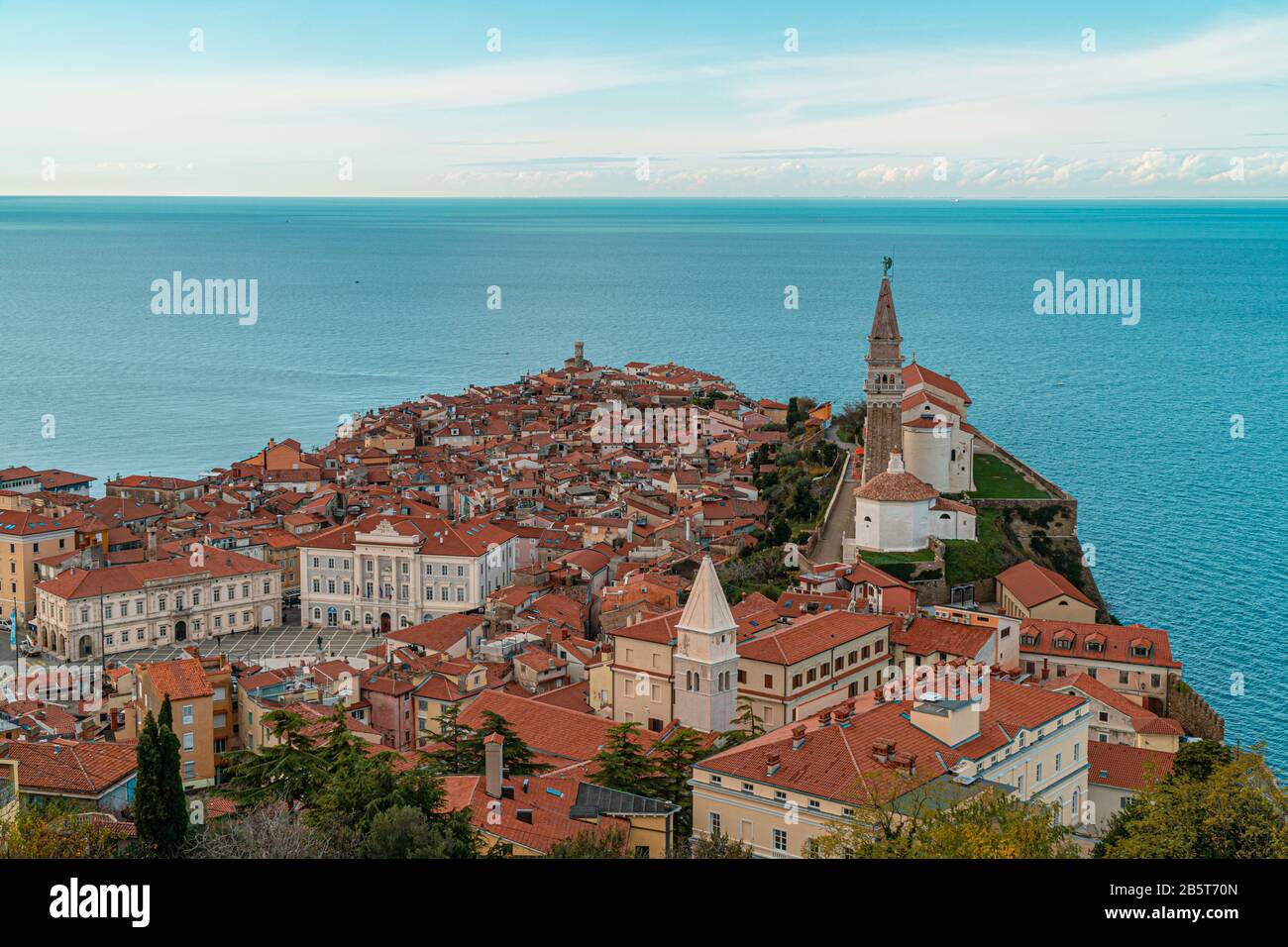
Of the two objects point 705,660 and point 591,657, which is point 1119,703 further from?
point 591,657

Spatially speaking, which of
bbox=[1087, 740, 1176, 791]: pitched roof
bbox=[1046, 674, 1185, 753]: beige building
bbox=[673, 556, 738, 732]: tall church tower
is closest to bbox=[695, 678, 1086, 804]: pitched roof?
bbox=[673, 556, 738, 732]: tall church tower

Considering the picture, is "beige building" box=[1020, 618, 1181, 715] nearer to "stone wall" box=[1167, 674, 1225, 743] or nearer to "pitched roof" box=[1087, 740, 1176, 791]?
"stone wall" box=[1167, 674, 1225, 743]

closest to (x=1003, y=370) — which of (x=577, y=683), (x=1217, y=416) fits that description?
(x=1217, y=416)

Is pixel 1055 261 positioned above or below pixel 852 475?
above

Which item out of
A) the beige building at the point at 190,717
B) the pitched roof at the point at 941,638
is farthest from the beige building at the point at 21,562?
the pitched roof at the point at 941,638

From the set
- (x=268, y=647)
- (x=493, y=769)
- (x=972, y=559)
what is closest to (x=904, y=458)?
(x=972, y=559)
